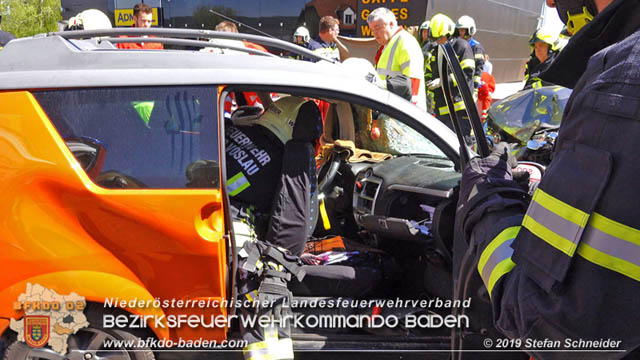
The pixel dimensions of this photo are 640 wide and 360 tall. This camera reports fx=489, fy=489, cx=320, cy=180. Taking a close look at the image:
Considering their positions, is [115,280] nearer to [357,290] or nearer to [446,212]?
[357,290]

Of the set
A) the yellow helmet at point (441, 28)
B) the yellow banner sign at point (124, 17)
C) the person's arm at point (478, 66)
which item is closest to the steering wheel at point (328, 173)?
the person's arm at point (478, 66)

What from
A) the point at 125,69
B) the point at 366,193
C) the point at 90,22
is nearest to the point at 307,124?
the point at 366,193

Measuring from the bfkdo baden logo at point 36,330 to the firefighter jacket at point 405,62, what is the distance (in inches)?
139

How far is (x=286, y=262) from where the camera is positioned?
2.19m

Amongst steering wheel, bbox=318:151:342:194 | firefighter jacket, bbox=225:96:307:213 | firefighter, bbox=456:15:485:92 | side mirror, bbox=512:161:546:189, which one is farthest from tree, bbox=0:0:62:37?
side mirror, bbox=512:161:546:189

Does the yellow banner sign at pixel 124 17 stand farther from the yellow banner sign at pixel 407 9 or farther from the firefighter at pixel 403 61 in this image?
the firefighter at pixel 403 61

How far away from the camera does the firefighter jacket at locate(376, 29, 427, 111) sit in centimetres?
461

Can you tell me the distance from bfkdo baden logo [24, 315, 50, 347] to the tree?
14.6 meters

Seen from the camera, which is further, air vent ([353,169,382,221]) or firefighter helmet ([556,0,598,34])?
air vent ([353,169,382,221])

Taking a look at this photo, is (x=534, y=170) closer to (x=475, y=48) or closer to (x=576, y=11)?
(x=576, y=11)

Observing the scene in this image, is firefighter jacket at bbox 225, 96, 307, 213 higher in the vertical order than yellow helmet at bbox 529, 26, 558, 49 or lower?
lower

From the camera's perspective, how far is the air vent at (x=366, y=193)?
2645 millimetres

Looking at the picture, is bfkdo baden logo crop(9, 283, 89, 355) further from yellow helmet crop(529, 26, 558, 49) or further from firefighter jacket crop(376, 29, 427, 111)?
yellow helmet crop(529, 26, 558, 49)

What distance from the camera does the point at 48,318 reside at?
1810 millimetres
